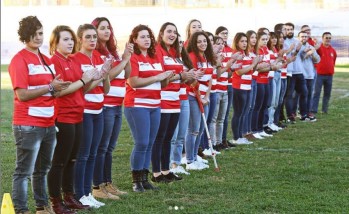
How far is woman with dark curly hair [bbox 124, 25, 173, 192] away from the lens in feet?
29.4

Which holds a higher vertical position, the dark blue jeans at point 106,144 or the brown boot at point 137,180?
the dark blue jeans at point 106,144

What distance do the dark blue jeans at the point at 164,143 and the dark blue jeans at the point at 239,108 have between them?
3927 mm

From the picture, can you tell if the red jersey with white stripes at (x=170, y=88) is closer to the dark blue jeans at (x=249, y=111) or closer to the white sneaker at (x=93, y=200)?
the white sneaker at (x=93, y=200)

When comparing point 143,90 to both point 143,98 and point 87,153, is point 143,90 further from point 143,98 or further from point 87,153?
point 87,153

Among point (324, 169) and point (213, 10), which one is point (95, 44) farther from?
point (213, 10)

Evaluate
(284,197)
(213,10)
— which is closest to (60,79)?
(284,197)

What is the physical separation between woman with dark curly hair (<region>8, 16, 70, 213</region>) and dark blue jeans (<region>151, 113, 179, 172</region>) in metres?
2.43

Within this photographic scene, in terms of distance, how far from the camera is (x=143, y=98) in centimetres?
899

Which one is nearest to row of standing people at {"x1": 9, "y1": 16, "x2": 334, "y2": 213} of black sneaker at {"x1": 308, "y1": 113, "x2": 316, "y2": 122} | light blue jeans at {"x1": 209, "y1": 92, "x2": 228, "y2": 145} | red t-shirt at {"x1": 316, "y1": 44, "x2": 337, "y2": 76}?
light blue jeans at {"x1": 209, "y1": 92, "x2": 228, "y2": 145}

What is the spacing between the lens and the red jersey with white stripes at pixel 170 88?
955 centimetres

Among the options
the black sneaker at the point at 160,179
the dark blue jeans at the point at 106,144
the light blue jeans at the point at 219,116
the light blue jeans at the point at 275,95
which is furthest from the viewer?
the light blue jeans at the point at 275,95

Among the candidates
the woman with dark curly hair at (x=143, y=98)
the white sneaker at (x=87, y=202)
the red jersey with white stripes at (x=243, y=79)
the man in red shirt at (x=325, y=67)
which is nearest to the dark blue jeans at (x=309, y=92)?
Result: the man in red shirt at (x=325, y=67)

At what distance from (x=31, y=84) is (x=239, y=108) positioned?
7032 mm

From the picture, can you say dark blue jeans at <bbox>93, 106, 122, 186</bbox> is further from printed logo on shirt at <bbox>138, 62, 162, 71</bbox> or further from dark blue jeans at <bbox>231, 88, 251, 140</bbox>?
dark blue jeans at <bbox>231, 88, 251, 140</bbox>
